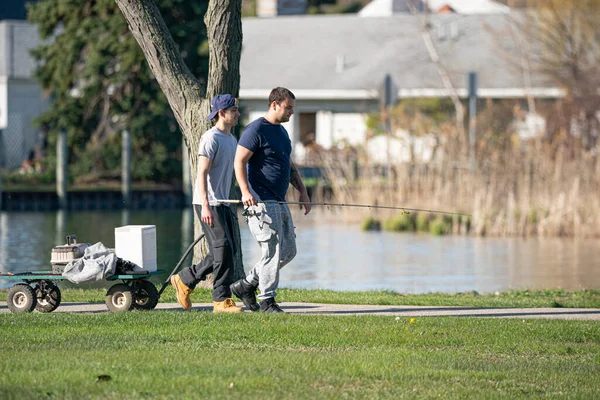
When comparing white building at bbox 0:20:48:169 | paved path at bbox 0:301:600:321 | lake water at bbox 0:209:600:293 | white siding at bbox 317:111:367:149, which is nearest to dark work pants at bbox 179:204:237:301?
paved path at bbox 0:301:600:321

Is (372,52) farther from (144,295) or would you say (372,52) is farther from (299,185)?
(144,295)

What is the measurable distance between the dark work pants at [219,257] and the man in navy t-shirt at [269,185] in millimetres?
135

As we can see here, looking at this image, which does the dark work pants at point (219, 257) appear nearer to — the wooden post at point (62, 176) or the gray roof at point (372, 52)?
the wooden post at point (62, 176)

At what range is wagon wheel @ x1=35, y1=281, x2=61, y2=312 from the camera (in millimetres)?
10883

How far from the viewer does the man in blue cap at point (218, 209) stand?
10611 millimetres

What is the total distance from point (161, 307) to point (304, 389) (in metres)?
4.37

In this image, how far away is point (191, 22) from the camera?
36281 mm

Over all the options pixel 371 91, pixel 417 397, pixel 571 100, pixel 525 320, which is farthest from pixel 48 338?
pixel 371 91

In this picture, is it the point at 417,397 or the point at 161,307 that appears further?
the point at 161,307

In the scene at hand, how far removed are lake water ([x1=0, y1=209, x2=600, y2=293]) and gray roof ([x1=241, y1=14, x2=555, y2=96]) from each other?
1603cm

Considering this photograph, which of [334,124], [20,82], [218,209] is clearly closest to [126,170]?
[20,82]

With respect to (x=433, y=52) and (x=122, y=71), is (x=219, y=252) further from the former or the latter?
(x=433, y=52)

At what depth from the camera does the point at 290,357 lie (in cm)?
827

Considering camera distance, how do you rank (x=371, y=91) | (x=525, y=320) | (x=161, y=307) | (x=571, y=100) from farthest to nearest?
(x=371, y=91)
(x=571, y=100)
(x=161, y=307)
(x=525, y=320)
